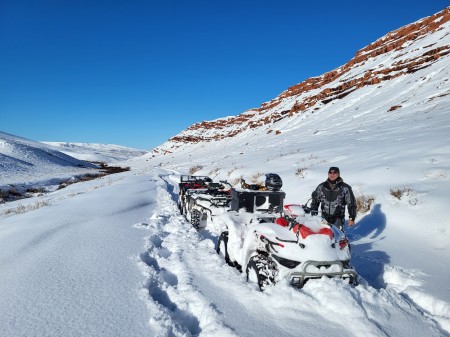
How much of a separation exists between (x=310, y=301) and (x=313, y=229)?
95 cm

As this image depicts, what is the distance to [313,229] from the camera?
4.24 m

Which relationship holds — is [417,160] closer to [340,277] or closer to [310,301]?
[340,277]

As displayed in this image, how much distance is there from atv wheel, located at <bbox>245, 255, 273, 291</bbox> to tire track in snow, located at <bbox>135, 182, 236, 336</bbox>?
0.78 metres

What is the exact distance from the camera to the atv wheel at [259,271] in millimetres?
4203

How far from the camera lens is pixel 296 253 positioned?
4039 mm

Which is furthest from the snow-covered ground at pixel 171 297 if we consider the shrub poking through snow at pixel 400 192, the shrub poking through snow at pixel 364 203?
the shrub poking through snow at pixel 400 192

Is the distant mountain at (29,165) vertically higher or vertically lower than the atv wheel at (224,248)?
higher

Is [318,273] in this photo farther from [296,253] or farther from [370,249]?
[370,249]

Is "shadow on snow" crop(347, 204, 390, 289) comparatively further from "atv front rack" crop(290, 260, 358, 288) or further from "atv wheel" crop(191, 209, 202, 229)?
"atv wheel" crop(191, 209, 202, 229)

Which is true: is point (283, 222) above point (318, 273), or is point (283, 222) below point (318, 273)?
above

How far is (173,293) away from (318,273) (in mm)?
2020

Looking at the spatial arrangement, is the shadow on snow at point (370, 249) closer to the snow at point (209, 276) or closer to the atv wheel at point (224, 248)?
the snow at point (209, 276)

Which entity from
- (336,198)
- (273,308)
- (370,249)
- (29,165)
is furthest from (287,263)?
(29,165)

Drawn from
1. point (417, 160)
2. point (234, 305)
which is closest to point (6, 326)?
point (234, 305)
